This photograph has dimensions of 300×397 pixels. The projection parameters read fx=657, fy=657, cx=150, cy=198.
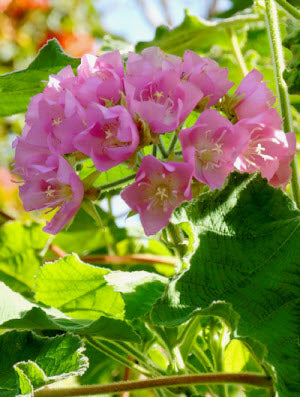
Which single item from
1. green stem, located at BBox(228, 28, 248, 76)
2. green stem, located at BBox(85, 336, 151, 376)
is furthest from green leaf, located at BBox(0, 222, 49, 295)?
green stem, located at BBox(228, 28, 248, 76)

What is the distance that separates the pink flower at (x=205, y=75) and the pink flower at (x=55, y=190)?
172 millimetres

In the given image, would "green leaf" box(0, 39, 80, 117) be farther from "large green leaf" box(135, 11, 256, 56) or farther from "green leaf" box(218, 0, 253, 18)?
"green leaf" box(218, 0, 253, 18)

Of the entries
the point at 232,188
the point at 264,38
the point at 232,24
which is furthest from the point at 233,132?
the point at 264,38

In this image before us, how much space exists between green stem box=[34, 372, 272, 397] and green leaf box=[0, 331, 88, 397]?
2 cm

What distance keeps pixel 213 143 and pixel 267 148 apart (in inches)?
2.8

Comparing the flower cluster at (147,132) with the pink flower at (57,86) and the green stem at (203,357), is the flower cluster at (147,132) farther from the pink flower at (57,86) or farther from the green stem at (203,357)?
the green stem at (203,357)

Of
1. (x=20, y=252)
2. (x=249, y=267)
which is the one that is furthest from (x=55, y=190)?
(x=20, y=252)

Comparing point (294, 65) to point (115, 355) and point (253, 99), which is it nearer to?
point (253, 99)

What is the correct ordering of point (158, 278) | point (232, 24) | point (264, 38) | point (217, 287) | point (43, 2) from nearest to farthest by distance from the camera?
point (217, 287) → point (158, 278) → point (232, 24) → point (264, 38) → point (43, 2)

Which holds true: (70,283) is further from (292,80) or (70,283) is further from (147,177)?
(292,80)

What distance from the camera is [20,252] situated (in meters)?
1.33

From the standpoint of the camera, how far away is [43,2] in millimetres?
2605

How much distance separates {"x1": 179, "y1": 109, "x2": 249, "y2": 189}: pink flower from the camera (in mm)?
707

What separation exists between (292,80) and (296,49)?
0.04m
